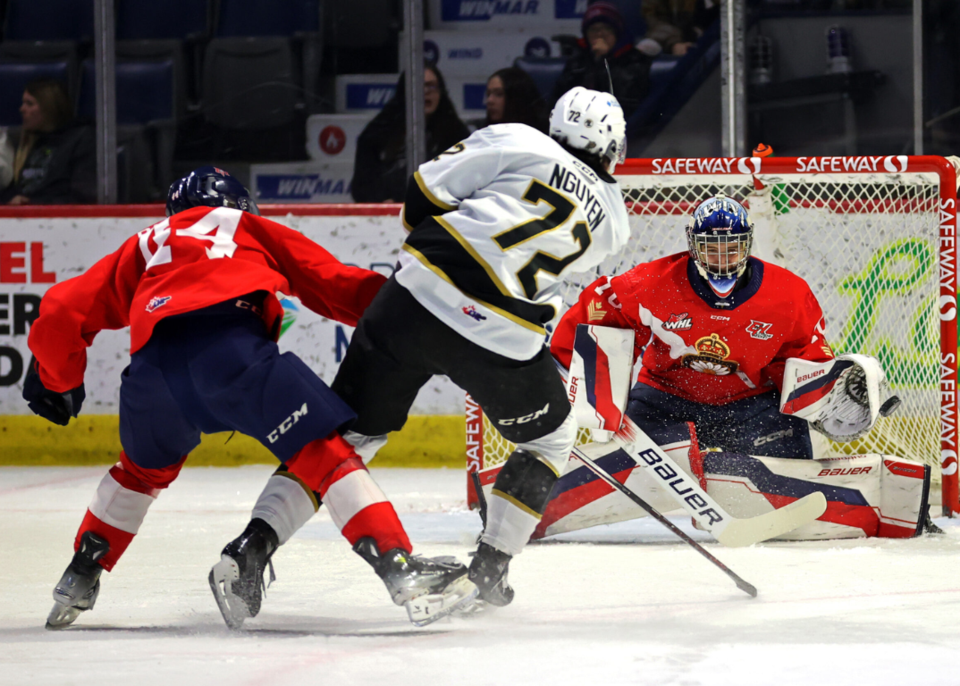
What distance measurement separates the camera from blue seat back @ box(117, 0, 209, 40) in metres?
4.90

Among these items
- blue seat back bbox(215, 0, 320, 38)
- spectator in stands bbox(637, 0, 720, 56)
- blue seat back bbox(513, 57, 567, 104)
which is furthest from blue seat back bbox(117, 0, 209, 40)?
spectator in stands bbox(637, 0, 720, 56)

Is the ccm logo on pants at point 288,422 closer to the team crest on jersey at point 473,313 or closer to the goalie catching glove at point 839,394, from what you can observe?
the team crest on jersey at point 473,313

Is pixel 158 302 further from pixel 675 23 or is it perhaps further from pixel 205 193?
pixel 675 23

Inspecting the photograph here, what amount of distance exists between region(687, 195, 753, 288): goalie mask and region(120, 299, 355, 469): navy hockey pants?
4.43 feet

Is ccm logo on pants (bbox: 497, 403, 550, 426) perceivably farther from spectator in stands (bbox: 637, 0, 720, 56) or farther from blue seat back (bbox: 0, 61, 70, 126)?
blue seat back (bbox: 0, 61, 70, 126)

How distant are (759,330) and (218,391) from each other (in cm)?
167

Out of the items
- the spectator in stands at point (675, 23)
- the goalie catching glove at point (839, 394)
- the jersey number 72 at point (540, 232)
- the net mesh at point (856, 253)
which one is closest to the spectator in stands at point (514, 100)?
the spectator in stands at point (675, 23)

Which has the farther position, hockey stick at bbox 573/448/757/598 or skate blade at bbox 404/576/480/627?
hockey stick at bbox 573/448/757/598

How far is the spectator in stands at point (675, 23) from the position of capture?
470cm

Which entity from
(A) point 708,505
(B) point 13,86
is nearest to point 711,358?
(A) point 708,505

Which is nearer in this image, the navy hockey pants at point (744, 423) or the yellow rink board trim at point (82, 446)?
the navy hockey pants at point (744, 423)

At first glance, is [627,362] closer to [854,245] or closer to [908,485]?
[908,485]

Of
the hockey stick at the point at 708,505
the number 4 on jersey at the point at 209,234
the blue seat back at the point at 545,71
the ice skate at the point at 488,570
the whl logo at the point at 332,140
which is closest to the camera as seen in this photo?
the number 4 on jersey at the point at 209,234

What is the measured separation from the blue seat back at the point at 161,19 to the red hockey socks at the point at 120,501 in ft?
10.7
